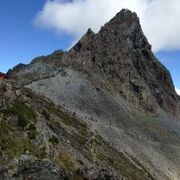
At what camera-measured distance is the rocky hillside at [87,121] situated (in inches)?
1815

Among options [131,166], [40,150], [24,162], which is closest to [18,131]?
[40,150]

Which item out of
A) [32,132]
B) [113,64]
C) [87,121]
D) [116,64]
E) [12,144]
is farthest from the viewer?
[116,64]

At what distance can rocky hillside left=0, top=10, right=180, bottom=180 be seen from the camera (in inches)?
1815

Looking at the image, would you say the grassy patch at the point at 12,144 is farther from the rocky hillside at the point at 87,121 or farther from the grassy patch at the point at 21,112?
the grassy patch at the point at 21,112

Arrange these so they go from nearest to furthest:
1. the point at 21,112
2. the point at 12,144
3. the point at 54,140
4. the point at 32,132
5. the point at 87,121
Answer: the point at 12,144 → the point at 32,132 → the point at 21,112 → the point at 54,140 → the point at 87,121

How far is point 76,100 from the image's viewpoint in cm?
14062

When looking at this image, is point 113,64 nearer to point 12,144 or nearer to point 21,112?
point 21,112

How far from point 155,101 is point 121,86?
82.7 feet

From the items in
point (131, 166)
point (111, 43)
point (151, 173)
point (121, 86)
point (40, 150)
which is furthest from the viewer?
point (111, 43)

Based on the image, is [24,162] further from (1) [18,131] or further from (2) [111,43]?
(2) [111,43]

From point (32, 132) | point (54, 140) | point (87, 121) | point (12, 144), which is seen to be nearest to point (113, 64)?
point (87, 121)

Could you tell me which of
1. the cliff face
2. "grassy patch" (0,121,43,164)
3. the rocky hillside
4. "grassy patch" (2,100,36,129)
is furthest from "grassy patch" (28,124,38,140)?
the cliff face

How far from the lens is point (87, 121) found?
118 meters

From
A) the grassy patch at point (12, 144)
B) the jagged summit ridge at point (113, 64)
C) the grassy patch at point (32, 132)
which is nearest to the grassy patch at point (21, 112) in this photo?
the grassy patch at point (32, 132)
